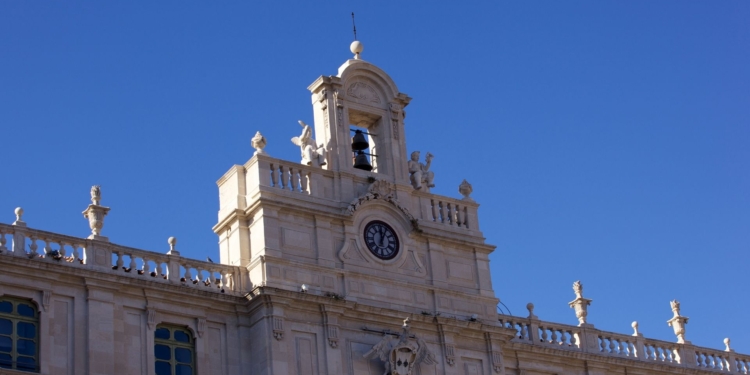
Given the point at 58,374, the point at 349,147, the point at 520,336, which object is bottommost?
the point at 58,374

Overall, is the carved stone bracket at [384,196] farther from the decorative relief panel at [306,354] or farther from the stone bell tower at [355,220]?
the decorative relief panel at [306,354]

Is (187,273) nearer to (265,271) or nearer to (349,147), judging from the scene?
(265,271)

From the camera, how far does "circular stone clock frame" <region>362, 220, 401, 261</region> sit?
→ 131 feet

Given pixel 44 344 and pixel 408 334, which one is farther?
pixel 408 334

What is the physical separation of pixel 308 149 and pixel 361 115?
7.59ft

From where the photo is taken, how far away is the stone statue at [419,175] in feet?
138

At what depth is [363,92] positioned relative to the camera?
139ft

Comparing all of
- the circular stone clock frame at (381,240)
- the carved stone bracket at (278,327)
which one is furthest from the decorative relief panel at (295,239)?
the carved stone bracket at (278,327)

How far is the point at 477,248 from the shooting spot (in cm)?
4191

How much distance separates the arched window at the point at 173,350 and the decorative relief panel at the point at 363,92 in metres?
8.67

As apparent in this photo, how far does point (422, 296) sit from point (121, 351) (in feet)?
27.7

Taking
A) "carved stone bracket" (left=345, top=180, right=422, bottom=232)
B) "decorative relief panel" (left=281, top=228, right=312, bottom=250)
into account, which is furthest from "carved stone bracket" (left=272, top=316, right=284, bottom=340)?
"carved stone bracket" (left=345, top=180, right=422, bottom=232)

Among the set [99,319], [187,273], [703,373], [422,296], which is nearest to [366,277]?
[422,296]

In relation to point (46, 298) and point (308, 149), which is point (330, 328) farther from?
point (46, 298)
